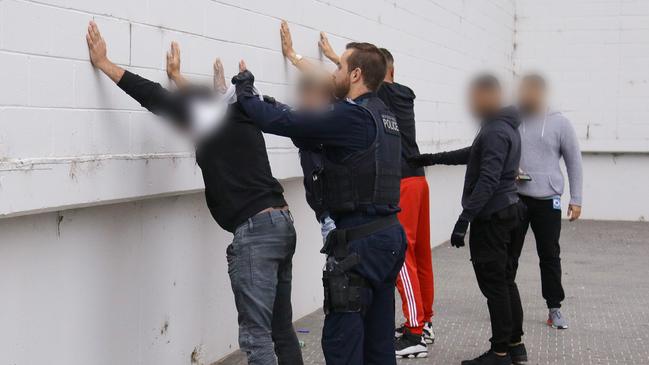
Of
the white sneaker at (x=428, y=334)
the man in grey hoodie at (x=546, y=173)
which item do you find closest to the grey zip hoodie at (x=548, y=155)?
the man in grey hoodie at (x=546, y=173)

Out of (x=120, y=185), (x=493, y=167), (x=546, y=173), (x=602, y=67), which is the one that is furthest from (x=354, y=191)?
(x=602, y=67)

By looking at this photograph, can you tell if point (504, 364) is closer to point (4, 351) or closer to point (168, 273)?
point (168, 273)

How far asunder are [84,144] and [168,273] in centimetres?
123

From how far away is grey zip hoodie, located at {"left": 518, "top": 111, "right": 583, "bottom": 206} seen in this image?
7031 mm

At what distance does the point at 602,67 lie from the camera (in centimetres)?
1510

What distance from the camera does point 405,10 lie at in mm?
9281

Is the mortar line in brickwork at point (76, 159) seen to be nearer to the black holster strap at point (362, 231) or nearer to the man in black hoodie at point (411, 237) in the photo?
the black holster strap at point (362, 231)

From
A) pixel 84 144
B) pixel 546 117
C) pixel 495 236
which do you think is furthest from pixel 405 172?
pixel 84 144

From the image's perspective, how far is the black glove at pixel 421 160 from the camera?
6.27m

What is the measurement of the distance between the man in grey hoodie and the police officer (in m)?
2.82

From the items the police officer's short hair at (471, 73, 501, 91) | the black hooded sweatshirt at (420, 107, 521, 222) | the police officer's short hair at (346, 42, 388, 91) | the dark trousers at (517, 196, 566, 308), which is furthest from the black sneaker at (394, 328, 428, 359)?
the police officer's short hair at (346, 42, 388, 91)

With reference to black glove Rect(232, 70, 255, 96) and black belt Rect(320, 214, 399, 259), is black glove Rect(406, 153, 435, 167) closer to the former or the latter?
black belt Rect(320, 214, 399, 259)

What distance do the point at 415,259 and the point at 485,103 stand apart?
48.4 inches

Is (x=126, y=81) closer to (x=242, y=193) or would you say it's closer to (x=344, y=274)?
(x=242, y=193)
